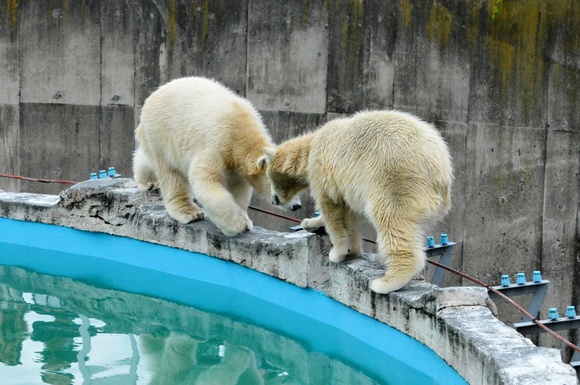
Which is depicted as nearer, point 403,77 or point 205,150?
point 205,150

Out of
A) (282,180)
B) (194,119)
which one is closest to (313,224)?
(282,180)

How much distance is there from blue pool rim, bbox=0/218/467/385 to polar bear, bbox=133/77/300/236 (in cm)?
37

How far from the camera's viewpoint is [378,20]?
990cm

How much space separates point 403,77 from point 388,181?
4718mm

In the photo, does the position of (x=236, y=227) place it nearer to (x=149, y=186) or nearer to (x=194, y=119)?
(x=194, y=119)

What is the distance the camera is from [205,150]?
675 cm

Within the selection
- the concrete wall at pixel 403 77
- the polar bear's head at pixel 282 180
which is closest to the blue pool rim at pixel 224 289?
the polar bear's head at pixel 282 180

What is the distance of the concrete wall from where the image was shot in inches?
374

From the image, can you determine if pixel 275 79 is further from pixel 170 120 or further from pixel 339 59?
pixel 170 120

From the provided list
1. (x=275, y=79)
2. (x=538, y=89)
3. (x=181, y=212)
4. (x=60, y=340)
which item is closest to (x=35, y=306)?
(x=60, y=340)

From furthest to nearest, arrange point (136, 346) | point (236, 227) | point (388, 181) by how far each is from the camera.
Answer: point (236, 227)
point (136, 346)
point (388, 181)

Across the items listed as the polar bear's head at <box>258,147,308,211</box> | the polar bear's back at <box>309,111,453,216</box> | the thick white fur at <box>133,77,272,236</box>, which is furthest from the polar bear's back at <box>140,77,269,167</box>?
the polar bear's back at <box>309,111,453,216</box>

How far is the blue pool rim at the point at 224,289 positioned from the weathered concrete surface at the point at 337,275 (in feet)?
0.22

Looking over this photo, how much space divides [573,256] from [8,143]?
6.36 meters
